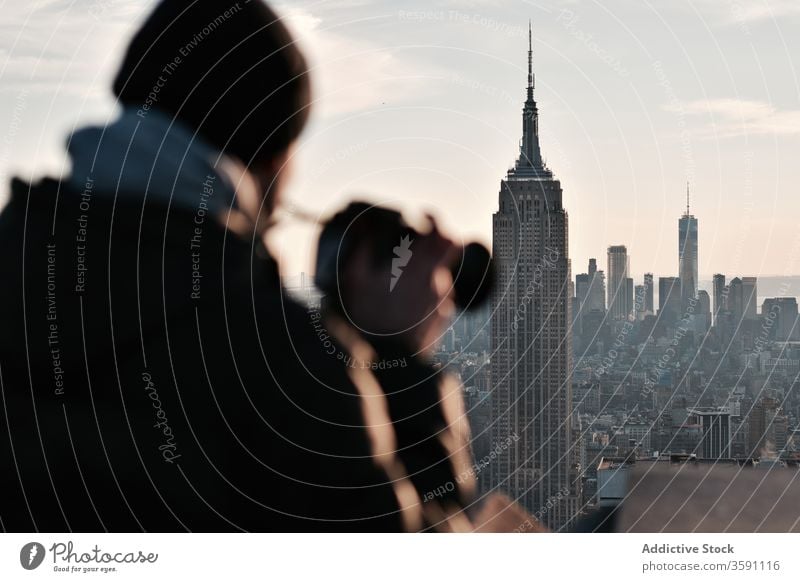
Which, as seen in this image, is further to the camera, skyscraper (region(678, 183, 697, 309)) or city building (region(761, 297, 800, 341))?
city building (region(761, 297, 800, 341))

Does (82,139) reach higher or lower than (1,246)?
higher

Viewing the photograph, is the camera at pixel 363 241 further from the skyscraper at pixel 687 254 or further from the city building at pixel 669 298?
the city building at pixel 669 298

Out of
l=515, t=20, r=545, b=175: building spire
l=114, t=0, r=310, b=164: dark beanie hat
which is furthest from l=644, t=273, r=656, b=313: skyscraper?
l=114, t=0, r=310, b=164: dark beanie hat

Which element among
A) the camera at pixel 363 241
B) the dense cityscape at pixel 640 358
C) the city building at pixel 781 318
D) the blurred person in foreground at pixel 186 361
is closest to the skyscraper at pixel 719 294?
the dense cityscape at pixel 640 358

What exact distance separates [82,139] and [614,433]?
2001 millimetres

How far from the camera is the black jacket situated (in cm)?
159

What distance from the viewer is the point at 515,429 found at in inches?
177

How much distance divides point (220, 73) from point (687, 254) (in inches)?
51.7

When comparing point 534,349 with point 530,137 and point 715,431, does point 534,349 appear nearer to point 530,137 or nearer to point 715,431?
point 715,431

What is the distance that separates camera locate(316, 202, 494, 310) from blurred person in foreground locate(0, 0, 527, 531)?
0.30 ft

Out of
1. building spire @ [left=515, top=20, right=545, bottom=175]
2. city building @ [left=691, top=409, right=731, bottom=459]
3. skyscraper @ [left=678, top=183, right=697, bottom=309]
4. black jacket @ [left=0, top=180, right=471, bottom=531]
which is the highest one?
building spire @ [left=515, top=20, right=545, bottom=175]

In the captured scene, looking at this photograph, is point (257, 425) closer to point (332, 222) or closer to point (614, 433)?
point (332, 222)

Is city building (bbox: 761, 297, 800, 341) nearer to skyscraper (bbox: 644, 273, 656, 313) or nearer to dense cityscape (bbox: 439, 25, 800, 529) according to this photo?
dense cityscape (bbox: 439, 25, 800, 529)
